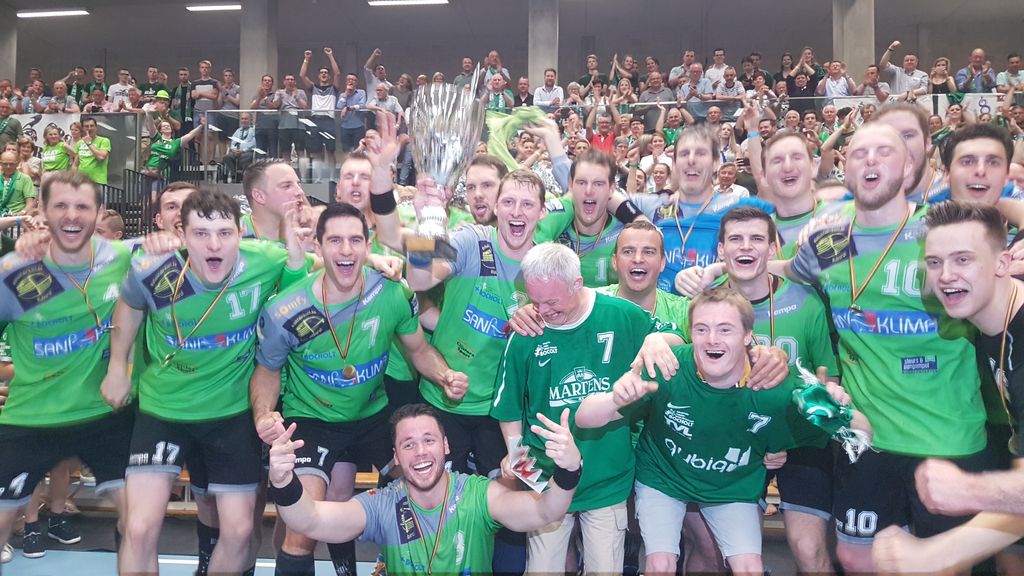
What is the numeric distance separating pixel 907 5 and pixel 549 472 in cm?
1857

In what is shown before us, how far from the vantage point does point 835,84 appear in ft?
40.2

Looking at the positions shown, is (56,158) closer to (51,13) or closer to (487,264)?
(487,264)

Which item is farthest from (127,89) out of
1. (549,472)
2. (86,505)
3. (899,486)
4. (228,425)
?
(899,486)

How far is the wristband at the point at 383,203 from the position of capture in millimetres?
4133

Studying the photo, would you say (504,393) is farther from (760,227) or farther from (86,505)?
(86,505)

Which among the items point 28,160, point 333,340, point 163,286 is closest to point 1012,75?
point 333,340

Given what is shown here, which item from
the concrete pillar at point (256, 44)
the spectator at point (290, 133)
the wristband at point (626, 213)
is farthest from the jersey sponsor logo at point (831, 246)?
the concrete pillar at point (256, 44)

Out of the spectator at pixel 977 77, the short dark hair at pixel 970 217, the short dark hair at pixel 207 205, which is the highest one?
the spectator at pixel 977 77

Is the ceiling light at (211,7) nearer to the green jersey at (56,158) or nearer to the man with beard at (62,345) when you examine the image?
the green jersey at (56,158)

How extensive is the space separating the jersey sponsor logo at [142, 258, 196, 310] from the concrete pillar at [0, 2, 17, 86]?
17617mm

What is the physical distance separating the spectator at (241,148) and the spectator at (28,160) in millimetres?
2391

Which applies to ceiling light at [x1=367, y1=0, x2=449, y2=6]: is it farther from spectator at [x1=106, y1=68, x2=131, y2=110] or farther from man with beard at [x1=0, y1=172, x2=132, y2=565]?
man with beard at [x1=0, y1=172, x2=132, y2=565]

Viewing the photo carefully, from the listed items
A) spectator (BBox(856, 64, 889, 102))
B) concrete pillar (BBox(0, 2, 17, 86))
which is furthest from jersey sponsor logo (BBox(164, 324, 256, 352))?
concrete pillar (BBox(0, 2, 17, 86))

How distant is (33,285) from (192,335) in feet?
2.91
